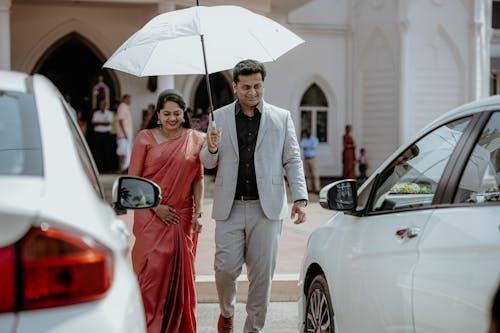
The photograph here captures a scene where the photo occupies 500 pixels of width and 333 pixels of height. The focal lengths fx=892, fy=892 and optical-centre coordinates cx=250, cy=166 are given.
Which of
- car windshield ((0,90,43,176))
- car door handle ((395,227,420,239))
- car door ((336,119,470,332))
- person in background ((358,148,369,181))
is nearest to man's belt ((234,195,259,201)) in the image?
car door ((336,119,470,332))

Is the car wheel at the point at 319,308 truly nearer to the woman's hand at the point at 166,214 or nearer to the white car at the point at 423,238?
the white car at the point at 423,238

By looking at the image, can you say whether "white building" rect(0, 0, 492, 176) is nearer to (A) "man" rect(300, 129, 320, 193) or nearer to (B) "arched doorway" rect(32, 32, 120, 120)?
(B) "arched doorway" rect(32, 32, 120, 120)

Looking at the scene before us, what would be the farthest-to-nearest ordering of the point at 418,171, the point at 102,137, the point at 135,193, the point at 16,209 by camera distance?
the point at 102,137, the point at 418,171, the point at 135,193, the point at 16,209

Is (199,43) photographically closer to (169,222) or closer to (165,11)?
(169,222)

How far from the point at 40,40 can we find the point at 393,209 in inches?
764

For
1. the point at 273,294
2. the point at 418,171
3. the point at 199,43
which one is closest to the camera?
the point at 418,171

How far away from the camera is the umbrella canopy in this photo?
19.6ft

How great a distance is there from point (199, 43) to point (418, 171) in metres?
2.51

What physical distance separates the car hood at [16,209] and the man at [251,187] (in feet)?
11.0

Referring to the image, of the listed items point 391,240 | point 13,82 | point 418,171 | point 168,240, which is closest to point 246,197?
point 168,240

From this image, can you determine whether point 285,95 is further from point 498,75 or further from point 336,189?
point 336,189

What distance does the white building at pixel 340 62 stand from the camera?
22.8 m

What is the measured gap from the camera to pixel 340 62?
25.3 metres

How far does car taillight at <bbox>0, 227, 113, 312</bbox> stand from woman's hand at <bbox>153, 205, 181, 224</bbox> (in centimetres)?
351
